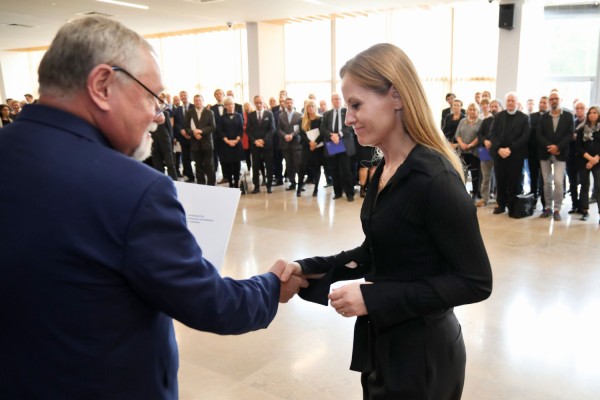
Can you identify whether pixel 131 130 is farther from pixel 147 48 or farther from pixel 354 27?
pixel 354 27

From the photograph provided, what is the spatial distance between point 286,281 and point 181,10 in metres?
12.0

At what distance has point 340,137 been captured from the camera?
28.4 feet

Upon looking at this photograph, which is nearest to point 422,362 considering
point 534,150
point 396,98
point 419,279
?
point 419,279

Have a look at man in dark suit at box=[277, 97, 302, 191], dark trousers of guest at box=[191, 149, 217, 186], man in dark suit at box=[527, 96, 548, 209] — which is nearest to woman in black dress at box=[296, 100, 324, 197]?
man in dark suit at box=[277, 97, 302, 191]

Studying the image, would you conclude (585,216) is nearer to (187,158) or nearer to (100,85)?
(100,85)

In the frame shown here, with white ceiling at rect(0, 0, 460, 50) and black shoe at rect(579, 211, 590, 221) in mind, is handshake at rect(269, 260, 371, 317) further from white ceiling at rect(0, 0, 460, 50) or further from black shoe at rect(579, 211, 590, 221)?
white ceiling at rect(0, 0, 460, 50)

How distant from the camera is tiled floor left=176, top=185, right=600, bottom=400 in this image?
2953 millimetres

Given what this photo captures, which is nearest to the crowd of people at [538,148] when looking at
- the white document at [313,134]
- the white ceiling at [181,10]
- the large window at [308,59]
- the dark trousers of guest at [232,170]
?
the white document at [313,134]

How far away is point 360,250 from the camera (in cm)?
161

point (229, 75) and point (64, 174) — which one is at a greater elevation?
point (229, 75)

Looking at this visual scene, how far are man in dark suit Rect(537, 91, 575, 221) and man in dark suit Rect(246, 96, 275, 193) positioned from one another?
15.8 ft

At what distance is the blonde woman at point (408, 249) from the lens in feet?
4.13

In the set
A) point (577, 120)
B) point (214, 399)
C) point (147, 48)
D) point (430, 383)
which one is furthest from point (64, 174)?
point (577, 120)

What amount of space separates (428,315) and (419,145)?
0.47 m
